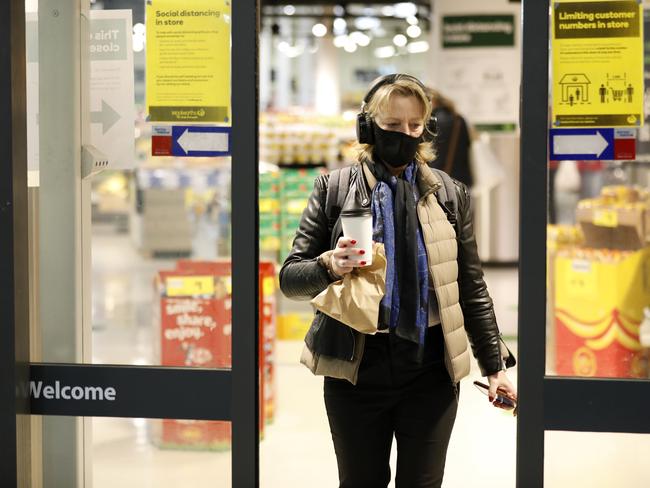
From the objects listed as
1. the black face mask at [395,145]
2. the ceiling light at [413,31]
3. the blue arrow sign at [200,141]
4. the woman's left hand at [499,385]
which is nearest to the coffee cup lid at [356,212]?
the black face mask at [395,145]

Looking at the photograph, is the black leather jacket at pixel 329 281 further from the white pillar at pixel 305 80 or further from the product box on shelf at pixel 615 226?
the white pillar at pixel 305 80

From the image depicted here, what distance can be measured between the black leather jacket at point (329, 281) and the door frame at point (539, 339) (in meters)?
0.20

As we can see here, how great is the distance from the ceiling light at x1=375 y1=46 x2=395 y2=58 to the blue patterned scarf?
21.8 metres

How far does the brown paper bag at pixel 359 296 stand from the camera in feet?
8.07

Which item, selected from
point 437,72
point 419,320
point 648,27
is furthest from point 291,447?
point 437,72

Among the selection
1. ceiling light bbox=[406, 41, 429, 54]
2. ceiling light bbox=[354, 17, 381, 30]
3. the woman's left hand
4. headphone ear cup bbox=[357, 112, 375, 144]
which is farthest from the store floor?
ceiling light bbox=[406, 41, 429, 54]

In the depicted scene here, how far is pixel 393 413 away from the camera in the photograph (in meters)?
2.68

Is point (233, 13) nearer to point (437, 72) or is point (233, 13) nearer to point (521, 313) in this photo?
point (521, 313)

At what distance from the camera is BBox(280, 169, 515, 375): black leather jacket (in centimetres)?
258

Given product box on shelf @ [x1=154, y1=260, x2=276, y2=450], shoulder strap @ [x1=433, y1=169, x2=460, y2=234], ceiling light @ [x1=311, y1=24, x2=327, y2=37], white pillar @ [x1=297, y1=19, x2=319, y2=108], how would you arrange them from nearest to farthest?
shoulder strap @ [x1=433, y1=169, x2=460, y2=234], product box on shelf @ [x1=154, y1=260, x2=276, y2=450], ceiling light @ [x1=311, y1=24, x2=327, y2=37], white pillar @ [x1=297, y1=19, x2=319, y2=108]

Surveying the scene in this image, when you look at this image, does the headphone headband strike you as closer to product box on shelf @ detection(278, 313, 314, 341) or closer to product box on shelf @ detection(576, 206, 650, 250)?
product box on shelf @ detection(576, 206, 650, 250)

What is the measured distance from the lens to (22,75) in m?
3.22

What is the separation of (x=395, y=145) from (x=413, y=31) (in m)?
15.7

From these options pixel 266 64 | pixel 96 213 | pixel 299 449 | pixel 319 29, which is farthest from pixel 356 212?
pixel 266 64
